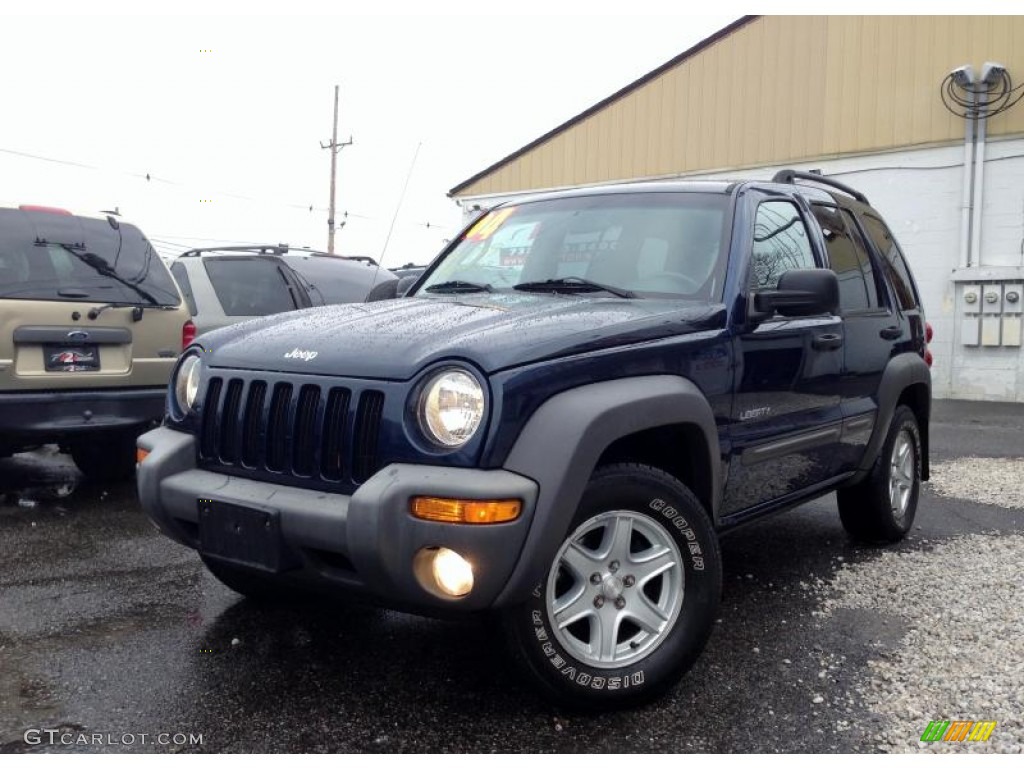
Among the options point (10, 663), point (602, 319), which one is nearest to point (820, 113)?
point (602, 319)

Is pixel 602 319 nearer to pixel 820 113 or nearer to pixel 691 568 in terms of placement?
pixel 691 568

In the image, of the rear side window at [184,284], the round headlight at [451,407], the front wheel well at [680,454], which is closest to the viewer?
the round headlight at [451,407]

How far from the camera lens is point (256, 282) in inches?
312

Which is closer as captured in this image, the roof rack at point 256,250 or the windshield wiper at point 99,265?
the windshield wiper at point 99,265

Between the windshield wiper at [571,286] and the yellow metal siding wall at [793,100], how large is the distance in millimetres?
11547

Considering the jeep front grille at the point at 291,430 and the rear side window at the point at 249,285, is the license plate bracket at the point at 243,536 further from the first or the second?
the rear side window at the point at 249,285

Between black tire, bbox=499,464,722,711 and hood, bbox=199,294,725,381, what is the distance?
17.9 inches

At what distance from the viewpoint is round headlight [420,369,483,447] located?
2635mm

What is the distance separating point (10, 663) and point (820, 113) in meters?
13.7

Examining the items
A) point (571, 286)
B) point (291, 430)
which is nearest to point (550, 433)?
point (291, 430)

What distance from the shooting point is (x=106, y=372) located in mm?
5547

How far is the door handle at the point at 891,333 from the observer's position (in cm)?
464

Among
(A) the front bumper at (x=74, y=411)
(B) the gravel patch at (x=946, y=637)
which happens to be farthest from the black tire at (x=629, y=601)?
(A) the front bumper at (x=74, y=411)

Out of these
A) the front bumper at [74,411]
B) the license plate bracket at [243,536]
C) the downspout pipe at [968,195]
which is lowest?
the license plate bracket at [243,536]
